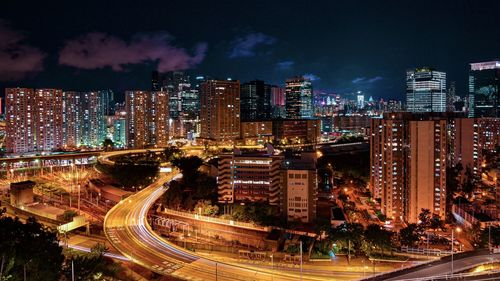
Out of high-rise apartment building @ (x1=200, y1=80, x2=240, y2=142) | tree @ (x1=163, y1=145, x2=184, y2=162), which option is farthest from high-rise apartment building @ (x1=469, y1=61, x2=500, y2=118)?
tree @ (x1=163, y1=145, x2=184, y2=162)

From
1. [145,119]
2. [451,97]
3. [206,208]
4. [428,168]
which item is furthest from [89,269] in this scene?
[451,97]

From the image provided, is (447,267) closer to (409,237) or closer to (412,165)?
(409,237)

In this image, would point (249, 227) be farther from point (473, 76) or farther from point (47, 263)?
point (473, 76)

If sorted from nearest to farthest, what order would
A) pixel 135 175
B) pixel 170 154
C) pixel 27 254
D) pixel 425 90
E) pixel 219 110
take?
pixel 27 254
pixel 135 175
pixel 170 154
pixel 219 110
pixel 425 90

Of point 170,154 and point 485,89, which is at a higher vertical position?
point 485,89

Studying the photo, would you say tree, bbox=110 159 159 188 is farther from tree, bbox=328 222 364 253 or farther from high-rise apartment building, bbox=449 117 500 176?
high-rise apartment building, bbox=449 117 500 176

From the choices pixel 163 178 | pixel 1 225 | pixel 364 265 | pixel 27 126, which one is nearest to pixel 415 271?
pixel 364 265

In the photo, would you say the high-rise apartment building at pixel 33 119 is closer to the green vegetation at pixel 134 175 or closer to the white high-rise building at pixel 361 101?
the green vegetation at pixel 134 175
